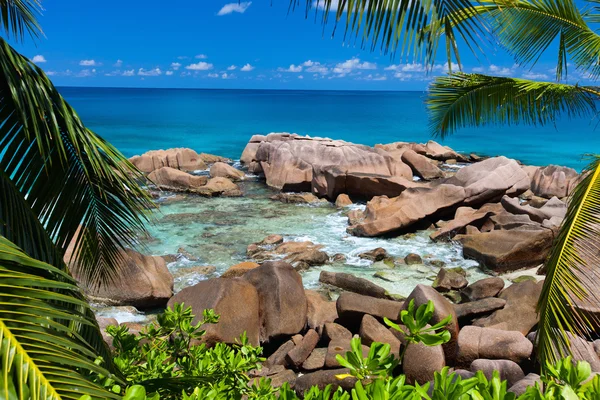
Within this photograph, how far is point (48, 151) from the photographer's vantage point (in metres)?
3.18

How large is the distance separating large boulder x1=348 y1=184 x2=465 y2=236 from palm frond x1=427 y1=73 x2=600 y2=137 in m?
5.86

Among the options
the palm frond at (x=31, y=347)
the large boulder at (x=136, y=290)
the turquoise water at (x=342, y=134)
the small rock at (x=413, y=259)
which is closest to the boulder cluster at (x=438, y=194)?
the small rock at (x=413, y=259)

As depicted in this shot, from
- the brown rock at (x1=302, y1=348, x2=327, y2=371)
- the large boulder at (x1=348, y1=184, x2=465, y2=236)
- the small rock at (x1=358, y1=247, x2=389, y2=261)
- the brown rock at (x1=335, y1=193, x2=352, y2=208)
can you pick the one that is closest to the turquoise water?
the brown rock at (x1=335, y1=193, x2=352, y2=208)

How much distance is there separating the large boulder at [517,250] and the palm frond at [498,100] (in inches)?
157

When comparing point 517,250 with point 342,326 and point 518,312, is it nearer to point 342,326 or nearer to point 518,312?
point 518,312

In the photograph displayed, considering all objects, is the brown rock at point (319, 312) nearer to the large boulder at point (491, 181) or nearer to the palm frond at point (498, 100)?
the palm frond at point (498, 100)

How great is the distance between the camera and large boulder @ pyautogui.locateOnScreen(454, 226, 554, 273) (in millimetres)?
10609

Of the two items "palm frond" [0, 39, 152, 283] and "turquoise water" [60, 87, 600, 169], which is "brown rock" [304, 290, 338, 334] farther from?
"turquoise water" [60, 87, 600, 169]

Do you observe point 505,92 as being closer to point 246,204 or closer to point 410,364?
point 410,364

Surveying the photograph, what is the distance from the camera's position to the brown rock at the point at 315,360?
6.59 m

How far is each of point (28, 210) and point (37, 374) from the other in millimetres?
1802

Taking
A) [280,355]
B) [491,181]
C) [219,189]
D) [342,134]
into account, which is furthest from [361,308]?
[342,134]

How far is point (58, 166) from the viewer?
11.0 ft

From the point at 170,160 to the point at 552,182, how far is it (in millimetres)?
15413
